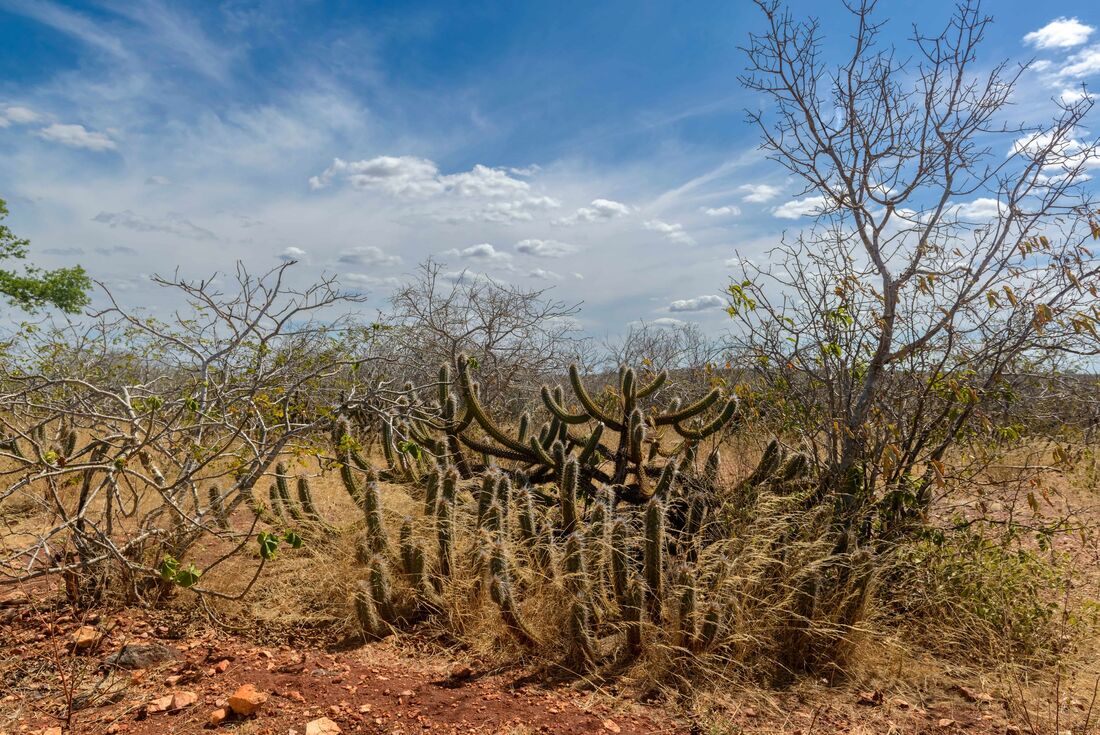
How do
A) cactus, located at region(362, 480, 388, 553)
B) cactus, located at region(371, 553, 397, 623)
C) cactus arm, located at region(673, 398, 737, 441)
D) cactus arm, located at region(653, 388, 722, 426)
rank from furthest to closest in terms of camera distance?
1. cactus arm, located at region(653, 388, 722, 426)
2. cactus arm, located at region(673, 398, 737, 441)
3. cactus, located at region(362, 480, 388, 553)
4. cactus, located at region(371, 553, 397, 623)

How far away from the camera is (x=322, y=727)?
305 cm

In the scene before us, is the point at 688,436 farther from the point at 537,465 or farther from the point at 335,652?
the point at 335,652

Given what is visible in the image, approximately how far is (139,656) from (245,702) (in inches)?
33.3

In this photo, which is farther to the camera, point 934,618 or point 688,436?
point 688,436

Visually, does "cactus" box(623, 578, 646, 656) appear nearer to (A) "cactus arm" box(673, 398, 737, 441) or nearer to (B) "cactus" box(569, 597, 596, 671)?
(B) "cactus" box(569, 597, 596, 671)

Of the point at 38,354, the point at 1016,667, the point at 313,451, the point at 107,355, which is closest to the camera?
the point at 1016,667

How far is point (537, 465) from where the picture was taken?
5.75 meters

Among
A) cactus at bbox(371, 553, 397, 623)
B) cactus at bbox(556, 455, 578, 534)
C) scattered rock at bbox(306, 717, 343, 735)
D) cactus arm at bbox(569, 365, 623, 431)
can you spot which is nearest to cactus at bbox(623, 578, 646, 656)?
cactus at bbox(556, 455, 578, 534)

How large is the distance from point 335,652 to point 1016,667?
352 cm

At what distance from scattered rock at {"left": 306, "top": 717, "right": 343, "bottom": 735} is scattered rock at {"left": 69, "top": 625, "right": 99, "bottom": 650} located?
149cm

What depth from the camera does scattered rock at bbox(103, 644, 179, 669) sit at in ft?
11.7

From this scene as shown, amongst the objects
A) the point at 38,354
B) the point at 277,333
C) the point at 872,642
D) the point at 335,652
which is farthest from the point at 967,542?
the point at 38,354

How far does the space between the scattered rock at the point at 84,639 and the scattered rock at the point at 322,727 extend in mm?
1488

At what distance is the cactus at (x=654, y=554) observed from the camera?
3.72 meters
